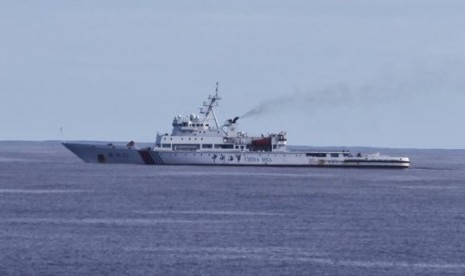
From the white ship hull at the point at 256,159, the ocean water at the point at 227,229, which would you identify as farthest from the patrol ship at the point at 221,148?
the ocean water at the point at 227,229

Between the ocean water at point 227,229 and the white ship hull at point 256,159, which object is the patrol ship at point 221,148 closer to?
the white ship hull at point 256,159

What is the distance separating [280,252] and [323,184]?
74.8 meters

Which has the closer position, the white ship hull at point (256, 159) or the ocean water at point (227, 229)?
the ocean water at point (227, 229)

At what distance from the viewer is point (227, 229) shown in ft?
263

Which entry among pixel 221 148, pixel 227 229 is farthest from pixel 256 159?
pixel 227 229

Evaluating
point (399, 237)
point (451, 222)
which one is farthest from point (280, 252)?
point (451, 222)

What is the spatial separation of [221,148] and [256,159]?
5407 mm

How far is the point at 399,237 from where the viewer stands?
76562 mm

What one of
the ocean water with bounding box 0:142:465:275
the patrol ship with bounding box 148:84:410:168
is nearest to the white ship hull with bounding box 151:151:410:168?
the patrol ship with bounding box 148:84:410:168

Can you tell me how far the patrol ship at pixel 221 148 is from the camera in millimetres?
175750

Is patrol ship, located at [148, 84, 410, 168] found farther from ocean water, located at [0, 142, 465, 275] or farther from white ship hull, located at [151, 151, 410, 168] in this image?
ocean water, located at [0, 142, 465, 275]

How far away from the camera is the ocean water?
63.5 m

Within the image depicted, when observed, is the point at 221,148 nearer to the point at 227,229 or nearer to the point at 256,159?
the point at 256,159

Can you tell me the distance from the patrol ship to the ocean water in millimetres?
36740
